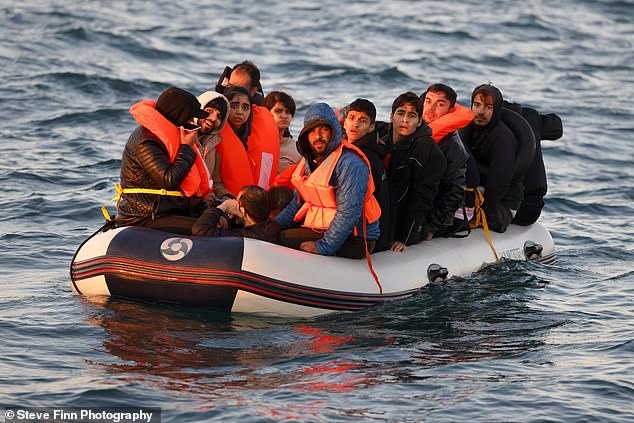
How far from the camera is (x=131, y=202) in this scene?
7879mm

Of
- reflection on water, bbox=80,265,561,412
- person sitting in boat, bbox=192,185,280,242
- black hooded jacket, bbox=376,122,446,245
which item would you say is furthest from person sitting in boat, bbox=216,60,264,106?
reflection on water, bbox=80,265,561,412

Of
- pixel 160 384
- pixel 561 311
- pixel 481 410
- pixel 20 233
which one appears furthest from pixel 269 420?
pixel 20 233

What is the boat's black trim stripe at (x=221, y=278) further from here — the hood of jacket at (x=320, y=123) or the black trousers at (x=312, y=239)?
the hood of jacket at (x=320, y=123)

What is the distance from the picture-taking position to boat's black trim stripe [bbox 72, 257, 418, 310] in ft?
24.6

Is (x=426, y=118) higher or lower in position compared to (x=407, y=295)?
higher

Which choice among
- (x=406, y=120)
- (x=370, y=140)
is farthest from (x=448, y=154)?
(x=370, y=140)

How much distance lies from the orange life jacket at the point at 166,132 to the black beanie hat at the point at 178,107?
0.04 m

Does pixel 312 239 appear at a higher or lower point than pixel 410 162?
lower

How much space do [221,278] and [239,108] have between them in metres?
1.72

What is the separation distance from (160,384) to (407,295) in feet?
8.49

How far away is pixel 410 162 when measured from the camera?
8.31m

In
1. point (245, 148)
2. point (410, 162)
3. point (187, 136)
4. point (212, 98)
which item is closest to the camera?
point (187, 136)

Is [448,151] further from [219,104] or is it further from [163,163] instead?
[163,163]

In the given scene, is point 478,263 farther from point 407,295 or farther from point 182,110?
point 182,110
